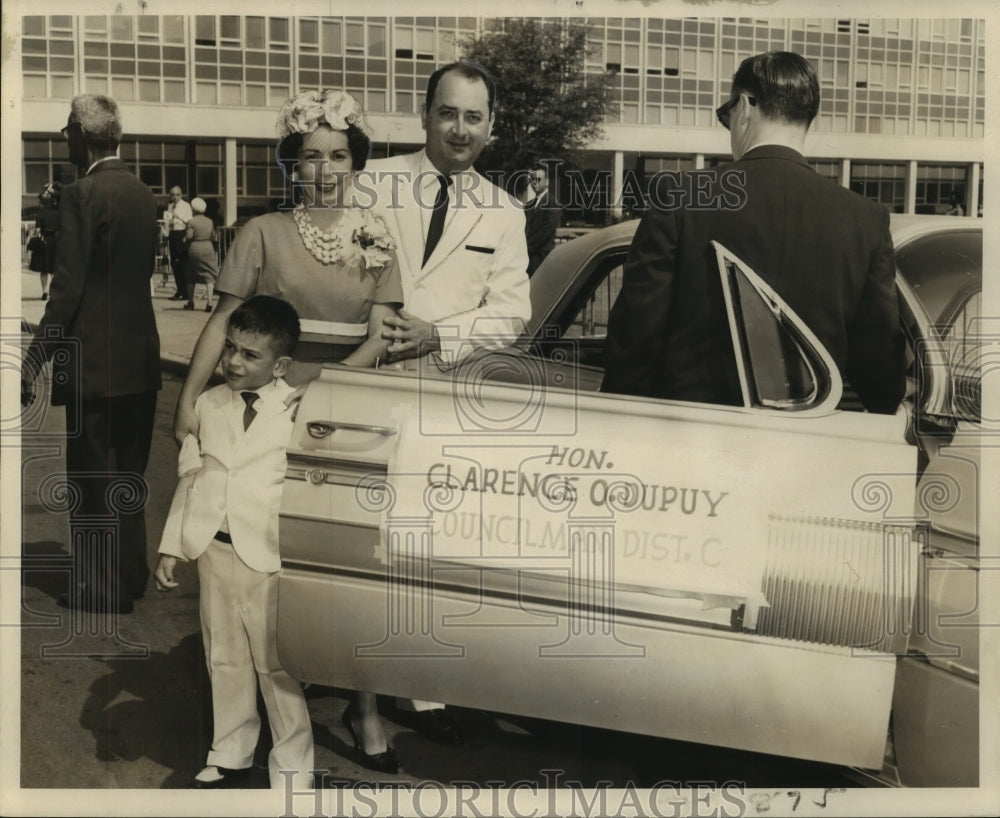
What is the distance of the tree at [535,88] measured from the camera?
4.13 m

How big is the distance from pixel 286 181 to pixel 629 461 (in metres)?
1.46

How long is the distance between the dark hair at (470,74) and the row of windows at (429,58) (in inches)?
1.9

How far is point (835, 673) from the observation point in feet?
11.9

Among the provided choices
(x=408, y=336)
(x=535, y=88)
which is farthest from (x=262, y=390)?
(x=535, y=88)

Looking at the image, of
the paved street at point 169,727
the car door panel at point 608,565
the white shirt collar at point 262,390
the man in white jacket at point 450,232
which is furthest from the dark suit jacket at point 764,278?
the paved street at point 169,727

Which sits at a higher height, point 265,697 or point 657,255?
point 657,255

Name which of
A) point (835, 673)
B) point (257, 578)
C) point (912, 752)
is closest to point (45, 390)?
point (257, 578)

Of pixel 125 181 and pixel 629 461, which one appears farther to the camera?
pixel 125 181

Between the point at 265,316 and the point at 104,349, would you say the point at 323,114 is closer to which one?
the point at 265,316

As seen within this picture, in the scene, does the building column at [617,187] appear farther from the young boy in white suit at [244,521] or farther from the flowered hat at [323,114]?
the young boy in white suit at [244,521]

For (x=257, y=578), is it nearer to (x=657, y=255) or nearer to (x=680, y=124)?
(x=657, y=255)

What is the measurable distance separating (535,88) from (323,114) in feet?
2.31

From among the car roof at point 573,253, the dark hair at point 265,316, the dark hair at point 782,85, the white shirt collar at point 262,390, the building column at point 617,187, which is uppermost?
the dark hair at point 782,85

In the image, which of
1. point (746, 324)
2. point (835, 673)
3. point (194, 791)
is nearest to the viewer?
point (835, 673)
